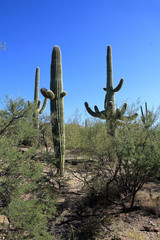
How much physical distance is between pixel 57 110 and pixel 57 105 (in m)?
0.27

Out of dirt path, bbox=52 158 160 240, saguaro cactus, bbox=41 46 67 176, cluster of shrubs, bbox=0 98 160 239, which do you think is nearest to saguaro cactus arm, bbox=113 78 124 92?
saguaro cactus, bbox=41 46 67 176

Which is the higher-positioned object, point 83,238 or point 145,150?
point 145,150

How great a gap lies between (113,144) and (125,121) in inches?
39.5

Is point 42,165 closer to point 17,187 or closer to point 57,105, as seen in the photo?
point 17,187

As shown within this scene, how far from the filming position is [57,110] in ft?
35.1

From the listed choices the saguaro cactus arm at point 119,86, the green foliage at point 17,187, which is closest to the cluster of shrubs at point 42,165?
the green foliage at point 17,187

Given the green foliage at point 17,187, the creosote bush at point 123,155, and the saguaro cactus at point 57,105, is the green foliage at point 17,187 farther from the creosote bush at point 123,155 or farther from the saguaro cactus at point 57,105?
the saguaro cactus at point 57,105

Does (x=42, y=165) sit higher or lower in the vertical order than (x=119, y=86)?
lower

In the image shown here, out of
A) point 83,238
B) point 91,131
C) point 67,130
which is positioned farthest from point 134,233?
point 67,130

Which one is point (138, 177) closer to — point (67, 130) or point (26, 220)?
point (26, 220)

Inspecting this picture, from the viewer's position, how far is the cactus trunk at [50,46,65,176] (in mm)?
10027

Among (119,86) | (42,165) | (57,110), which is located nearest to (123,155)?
(42,165)

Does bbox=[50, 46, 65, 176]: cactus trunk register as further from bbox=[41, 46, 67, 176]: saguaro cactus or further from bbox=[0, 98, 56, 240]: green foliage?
bbox=[0, 98, 56, 240]: green foliage

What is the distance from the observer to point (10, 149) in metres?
4.93
